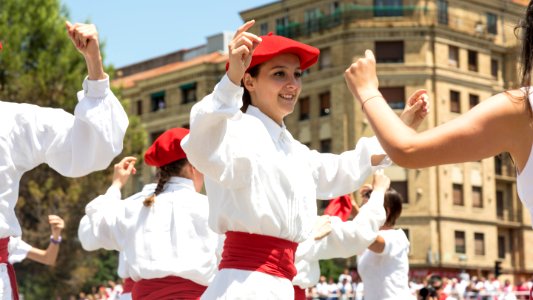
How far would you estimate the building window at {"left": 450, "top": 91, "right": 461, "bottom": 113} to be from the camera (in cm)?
5522

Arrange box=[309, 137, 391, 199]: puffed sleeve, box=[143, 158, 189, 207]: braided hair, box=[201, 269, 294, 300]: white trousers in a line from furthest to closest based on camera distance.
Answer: box=[143, 158, 189, 207]: braided hair < box=[309, 137, 391, 199]: puffed sleeve < box=[201, 269, 294, 300]: white trousers

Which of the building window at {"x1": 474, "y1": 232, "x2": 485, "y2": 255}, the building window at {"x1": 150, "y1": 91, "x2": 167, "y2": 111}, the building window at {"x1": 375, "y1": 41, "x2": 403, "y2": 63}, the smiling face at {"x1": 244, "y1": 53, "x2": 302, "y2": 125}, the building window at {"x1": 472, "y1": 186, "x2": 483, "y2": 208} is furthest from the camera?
the building window at {"x1": 150, "y1": 91, "x2": 167, "y2": 111}

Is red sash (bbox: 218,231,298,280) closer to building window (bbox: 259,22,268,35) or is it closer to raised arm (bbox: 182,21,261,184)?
raised arm (bbox: 182,21,261,184)

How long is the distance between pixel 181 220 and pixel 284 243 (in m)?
2.09

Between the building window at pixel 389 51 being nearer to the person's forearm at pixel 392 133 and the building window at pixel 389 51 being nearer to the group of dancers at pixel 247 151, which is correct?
the group of dancers at pixel 247 151

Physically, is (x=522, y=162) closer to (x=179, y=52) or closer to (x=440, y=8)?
(x=440, y=8)

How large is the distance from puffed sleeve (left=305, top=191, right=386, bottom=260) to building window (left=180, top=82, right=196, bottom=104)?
55.8 metres

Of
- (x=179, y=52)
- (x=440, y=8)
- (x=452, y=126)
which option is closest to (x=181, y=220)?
(x=452, y=126)

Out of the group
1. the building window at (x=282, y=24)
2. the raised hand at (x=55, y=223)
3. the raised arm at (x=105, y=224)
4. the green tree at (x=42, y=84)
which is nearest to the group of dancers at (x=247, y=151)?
the raised arm at (x=105, y=224)

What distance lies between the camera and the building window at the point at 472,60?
5669cm

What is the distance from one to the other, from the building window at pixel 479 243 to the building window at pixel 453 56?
8.74 meters

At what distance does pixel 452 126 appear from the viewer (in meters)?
3.12

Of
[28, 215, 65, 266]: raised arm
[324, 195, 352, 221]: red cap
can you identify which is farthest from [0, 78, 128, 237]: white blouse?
[324, 195, 352, 221]: red cap

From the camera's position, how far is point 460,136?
310 centimetres
